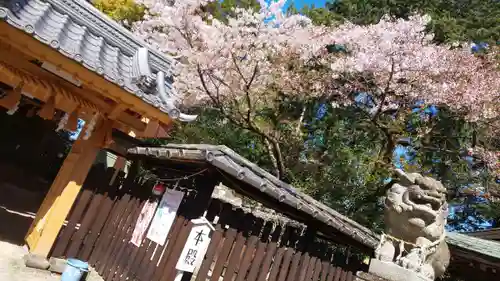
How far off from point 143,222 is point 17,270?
1905 millimetres

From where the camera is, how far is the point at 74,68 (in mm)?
→ 5203

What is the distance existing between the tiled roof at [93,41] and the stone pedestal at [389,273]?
371 cm

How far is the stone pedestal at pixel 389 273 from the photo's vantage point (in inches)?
190

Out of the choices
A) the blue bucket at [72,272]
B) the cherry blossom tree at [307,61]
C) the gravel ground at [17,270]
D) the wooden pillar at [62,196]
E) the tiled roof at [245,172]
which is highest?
the cherry blossom tree at [307,61]

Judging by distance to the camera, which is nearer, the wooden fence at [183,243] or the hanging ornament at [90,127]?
the wooden fence at [183,243]

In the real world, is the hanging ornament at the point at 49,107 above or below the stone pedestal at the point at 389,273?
above

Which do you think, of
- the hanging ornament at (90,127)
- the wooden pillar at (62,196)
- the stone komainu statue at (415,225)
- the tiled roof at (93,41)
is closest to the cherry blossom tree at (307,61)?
the tiled roof at (93,41)

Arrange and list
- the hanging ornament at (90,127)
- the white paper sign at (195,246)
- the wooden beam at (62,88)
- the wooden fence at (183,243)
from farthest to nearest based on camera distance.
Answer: the hanging ornament at (90,127), the wooden beam at (62,88), the wooden fence at (183,243), the white paper sign at (195,246)

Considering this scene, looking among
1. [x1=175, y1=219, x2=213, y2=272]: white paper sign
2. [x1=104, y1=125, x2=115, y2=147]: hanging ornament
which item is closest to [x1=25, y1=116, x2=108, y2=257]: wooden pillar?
[x1=104, y1=125, x2=115, y2=147]: hanging ornament

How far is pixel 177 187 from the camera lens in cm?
564

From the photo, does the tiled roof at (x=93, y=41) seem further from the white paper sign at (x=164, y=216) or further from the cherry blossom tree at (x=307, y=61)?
the cherry blossom tree at (x=307, y=61)

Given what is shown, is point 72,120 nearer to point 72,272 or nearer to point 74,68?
point 74,68

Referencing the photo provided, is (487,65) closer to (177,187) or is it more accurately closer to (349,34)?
(349,34)

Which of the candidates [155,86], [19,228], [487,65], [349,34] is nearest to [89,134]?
[155,86]
